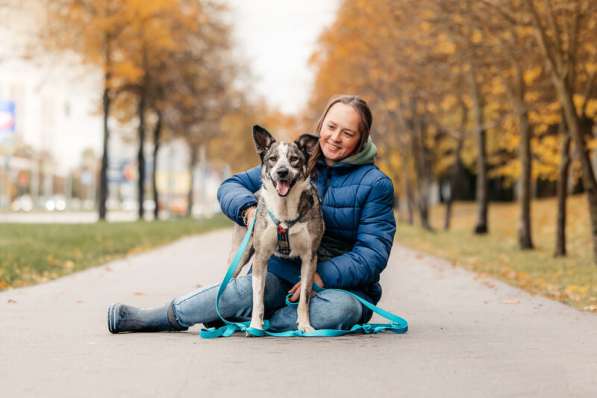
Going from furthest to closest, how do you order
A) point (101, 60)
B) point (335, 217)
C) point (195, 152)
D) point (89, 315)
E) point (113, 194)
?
point (113, 194)
point (195, 152)
point (101, 60)
point (89, 315)
point (335, 217)

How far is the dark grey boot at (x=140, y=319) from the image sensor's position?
7.97m

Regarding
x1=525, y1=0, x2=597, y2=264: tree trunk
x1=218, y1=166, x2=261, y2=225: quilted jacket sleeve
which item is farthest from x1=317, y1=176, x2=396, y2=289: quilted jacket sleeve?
x1=525, y1=0, x2=597, y2=264: tree trunk

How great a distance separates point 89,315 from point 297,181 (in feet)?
11.8

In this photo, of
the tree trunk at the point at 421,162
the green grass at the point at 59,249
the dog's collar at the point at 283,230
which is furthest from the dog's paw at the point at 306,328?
the tree trunk at the point at 421,162

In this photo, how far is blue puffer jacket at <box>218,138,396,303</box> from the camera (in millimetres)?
7688

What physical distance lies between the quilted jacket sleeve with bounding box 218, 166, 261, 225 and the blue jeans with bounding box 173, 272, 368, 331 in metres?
0.52

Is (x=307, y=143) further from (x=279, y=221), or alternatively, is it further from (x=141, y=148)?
(x=141, y=148)

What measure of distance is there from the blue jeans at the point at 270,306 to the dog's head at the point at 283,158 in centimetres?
96

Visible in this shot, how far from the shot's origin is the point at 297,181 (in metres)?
7.11

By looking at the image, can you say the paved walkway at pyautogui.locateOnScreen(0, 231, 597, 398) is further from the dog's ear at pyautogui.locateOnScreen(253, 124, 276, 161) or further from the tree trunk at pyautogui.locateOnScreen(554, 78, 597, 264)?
the tree trunk at pyautogui.locateOnScreen(554, 78, 597, 264)

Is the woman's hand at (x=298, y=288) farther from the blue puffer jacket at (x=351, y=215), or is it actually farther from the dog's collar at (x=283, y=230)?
the dog's collar at (x=283, y=230)

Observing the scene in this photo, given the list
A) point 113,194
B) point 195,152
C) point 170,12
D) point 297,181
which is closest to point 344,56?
point 170,12

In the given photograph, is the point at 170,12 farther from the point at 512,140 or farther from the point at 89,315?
the point at 89,315

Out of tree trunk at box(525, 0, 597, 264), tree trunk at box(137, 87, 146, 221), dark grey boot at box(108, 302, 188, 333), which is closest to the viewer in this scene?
dark grey boot at box(108, 302, 188, 333)
